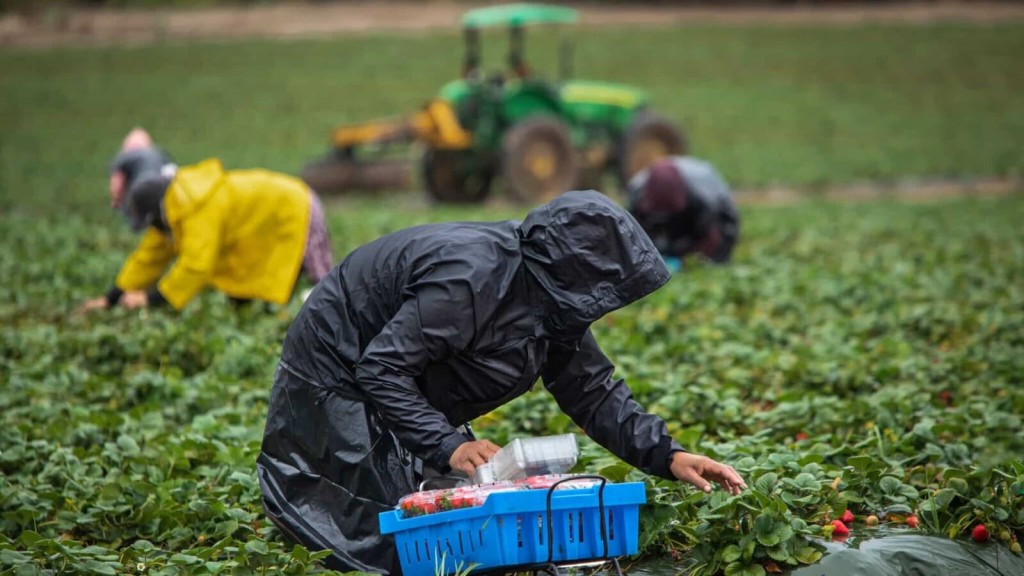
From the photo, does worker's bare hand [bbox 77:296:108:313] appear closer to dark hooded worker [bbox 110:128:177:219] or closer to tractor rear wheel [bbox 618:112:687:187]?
dark hooded worker [bbox 110:128:177:219]

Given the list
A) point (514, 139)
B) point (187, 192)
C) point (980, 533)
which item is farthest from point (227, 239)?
point (514, 139)

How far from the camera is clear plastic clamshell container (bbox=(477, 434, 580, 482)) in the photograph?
3.40 metres

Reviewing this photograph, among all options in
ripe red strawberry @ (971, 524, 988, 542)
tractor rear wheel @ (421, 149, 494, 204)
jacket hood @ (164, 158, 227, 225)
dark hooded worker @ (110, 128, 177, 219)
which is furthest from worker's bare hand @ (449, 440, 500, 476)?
tractor rear wheel @ (421, 149, 494, 204)

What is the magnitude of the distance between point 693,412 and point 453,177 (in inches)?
465

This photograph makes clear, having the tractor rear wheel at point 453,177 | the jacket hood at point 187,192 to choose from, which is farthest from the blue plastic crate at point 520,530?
the tractor rear wheel at point 453,177

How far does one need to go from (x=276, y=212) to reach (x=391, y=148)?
13.6m

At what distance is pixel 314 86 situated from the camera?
2834 centimetres

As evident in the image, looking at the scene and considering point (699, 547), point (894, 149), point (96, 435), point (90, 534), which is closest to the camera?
point (699, 547)

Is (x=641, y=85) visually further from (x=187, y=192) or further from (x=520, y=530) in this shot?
Answer: (x=520, y=530)

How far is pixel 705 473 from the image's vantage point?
3.59 meters

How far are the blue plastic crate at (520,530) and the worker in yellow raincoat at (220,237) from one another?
12.4ft

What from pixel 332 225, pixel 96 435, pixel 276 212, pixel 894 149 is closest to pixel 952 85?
pixel 894 149

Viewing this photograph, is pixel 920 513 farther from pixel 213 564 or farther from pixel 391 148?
pixel 391 148

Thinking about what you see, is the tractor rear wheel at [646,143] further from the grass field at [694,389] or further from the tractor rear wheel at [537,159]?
the grass field at [694,389]
